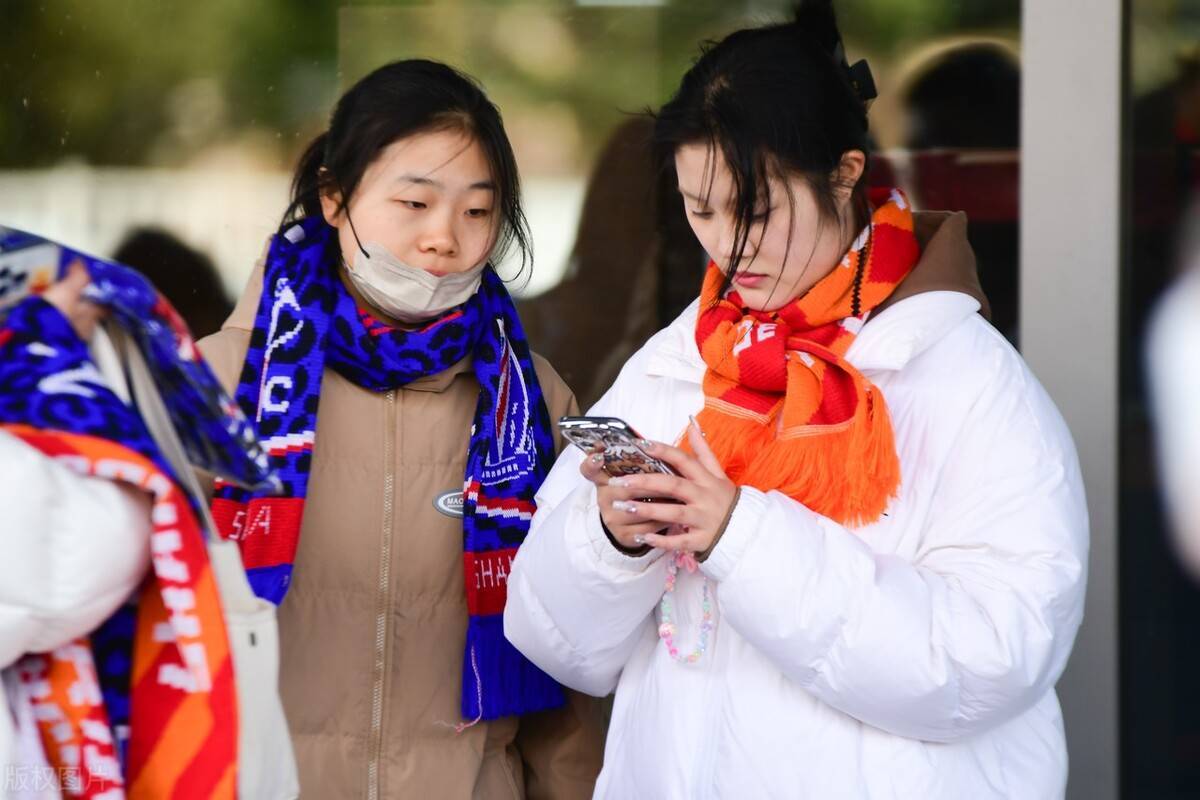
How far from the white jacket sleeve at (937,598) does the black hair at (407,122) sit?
76 centimetres

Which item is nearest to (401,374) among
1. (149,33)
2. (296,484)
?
(296,484)

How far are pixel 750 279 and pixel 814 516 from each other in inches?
15.3

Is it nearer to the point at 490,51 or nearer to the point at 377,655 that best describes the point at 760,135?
the point at 377,655

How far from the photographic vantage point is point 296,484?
234 centimetres

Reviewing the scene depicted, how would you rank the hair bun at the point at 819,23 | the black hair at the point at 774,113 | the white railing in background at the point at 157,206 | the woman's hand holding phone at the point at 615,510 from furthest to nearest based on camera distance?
the white railing in background at the point at 157,206, the hair bun at the point at 819,23, the black hair at the point at 774,113, the woman's hand holding phone at the point at 615,510

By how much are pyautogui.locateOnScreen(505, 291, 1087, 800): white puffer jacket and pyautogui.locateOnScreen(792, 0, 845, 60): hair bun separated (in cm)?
43

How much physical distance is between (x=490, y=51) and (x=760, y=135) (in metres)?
2.01

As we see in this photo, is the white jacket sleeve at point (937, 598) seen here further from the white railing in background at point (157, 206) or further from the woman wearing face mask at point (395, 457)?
the white railing in background at point (157, 206)

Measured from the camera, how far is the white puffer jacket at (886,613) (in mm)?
1902

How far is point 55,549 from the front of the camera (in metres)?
1.49

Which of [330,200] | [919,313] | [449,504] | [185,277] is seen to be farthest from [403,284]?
[185,277]

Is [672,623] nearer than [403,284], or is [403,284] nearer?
[672,623]

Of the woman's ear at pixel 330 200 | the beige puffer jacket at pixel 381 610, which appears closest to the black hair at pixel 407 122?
the woman's ear at pixel 330 200

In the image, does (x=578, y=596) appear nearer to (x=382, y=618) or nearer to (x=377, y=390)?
(x=382, y=618)
